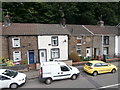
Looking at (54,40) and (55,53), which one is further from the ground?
(54,40)

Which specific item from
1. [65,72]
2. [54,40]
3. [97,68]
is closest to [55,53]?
[54,40]

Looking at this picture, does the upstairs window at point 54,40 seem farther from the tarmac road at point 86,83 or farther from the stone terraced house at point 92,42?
the tarmac road at point 86,83

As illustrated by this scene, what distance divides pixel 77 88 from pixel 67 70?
2222 millimetres

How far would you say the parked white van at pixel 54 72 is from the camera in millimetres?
10751

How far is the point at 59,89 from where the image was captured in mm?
9586

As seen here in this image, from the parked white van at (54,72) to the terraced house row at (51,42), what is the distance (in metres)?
5.72

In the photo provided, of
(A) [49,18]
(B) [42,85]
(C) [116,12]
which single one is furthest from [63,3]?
(B) [42,85]

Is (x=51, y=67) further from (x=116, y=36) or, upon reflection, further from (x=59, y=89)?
(x=116, y=36)

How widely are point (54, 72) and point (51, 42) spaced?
675 cm

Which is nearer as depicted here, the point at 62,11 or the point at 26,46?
the point at 26,46

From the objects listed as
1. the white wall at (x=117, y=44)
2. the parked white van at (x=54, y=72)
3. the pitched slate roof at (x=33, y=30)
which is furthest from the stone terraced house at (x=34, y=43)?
the white wall at (x=117, y=44)

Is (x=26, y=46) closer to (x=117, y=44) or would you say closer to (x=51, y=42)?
(x=51, y=42)

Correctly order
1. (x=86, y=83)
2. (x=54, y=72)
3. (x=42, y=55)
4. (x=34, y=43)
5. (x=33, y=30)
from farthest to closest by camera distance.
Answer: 1. (x=33, y=30)
2. (x=42, y=55)
3. (x=34, y=43)
4. (x=54, y=72)
5. (x=86, y=83)

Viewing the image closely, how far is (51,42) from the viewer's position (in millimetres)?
17000
